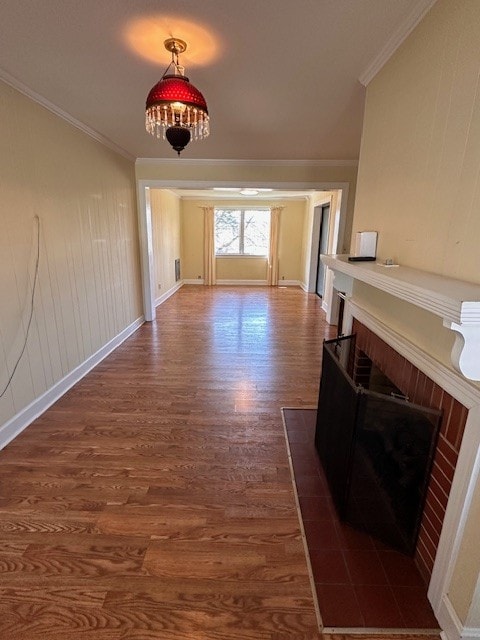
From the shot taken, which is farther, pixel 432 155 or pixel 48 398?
pixel 48 398

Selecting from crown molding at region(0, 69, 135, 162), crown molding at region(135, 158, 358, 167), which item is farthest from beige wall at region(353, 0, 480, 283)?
crown molding at region(135, 158, 358, 167)

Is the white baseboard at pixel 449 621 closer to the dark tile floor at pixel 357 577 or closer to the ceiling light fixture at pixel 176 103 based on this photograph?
the dark tile floor at pixel 357 577

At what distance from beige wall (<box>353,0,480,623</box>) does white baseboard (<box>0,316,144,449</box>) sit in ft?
8.30

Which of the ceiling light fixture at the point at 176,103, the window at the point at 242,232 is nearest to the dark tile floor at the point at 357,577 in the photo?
the ceiling light fixture at the point at 176,103

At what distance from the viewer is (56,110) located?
259cm

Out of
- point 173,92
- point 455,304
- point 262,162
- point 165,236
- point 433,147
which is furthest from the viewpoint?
point 165,236

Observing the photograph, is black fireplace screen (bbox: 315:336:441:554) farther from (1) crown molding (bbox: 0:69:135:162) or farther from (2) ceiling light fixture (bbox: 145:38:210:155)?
(1) crown molding (bbox: 0:69:135:162)

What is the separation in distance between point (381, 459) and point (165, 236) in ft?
20.4

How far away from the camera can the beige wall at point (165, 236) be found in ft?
19.7

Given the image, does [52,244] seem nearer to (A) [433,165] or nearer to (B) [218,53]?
(B) [218,53]

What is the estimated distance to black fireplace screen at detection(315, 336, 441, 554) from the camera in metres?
1.29

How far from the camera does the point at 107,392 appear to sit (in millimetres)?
2873

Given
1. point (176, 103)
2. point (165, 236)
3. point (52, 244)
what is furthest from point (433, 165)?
point (165, 236)

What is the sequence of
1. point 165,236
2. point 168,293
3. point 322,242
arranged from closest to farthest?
1. point 165,236
2. point 322,242
3. point 168,293
